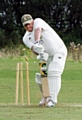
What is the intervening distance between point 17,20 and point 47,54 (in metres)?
32.4

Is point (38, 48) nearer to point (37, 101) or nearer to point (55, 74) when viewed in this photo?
point (55, 74)

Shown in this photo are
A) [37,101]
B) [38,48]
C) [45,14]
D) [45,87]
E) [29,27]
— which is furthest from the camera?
[45,14]

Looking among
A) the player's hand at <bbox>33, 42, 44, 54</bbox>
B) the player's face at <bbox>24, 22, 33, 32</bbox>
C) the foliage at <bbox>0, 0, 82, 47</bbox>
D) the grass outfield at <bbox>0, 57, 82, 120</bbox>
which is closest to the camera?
the grass outfield at <bbox>0, 57, 82, 120</bbox>

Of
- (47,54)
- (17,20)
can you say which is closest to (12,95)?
(47,54)

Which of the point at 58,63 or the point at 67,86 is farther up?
the point at 58,63

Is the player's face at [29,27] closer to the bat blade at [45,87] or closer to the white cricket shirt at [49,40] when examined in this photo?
the white cricket shirt at [49,40]

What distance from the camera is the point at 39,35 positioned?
10.5 m

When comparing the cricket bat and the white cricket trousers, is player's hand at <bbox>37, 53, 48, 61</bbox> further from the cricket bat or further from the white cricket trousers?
the white cricket trousers

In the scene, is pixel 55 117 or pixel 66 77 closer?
pixel 55 117

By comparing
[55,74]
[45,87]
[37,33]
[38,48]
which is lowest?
[45,87]

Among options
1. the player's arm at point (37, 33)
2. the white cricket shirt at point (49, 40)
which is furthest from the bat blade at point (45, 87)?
the player's arm at point (37, 33)

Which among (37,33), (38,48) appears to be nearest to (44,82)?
(38,48)

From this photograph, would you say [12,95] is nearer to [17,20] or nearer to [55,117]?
[55,117]

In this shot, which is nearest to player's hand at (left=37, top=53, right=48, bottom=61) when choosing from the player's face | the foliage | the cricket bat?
the cricket bat
